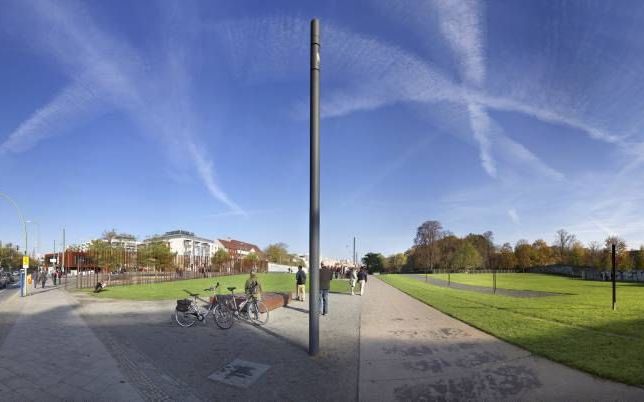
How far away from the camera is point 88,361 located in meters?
8.05

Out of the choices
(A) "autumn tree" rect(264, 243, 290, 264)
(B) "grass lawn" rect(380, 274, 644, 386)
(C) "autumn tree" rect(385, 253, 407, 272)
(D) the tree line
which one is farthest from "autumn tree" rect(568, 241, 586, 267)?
(B) "grass lawn" rect(380, 274, 644, 386)

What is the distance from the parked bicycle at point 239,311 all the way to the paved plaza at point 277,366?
403 millimetres

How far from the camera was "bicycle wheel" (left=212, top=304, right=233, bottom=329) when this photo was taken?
469 inches

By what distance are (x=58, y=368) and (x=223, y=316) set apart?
16.1 ft

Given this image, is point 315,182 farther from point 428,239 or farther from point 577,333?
point 428,239

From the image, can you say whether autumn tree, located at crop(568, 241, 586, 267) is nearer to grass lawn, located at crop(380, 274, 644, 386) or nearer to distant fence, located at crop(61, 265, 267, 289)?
distant fence, located at crop(61, 265, 267, 289)

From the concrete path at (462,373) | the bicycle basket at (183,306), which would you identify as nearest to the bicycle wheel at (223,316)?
the bicycle basket at (183,306)

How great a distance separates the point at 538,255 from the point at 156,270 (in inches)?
3802

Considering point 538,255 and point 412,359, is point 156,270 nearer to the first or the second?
point 412,359

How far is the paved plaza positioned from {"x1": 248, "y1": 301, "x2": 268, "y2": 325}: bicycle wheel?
629 millimetres

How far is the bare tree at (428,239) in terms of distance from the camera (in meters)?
108

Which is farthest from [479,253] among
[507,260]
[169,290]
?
[169,290]

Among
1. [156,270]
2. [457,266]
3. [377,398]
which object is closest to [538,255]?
[457,266]

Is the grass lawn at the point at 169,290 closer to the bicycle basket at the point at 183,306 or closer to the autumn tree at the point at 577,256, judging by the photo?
the bicycle basket at the point at 183,306
